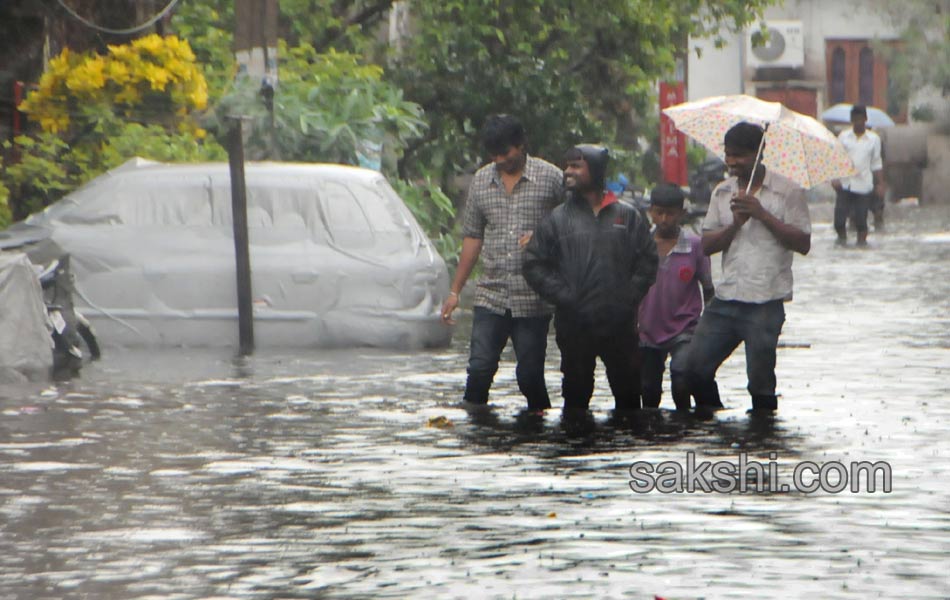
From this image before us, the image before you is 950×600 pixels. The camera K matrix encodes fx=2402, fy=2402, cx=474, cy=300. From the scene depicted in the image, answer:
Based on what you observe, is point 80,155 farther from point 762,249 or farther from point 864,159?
point 864,159

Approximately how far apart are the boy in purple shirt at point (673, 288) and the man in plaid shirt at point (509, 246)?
1.71 ft

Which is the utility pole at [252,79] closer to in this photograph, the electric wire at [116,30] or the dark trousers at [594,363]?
the electric wire at [116,30]

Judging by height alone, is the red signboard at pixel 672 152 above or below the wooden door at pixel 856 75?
below

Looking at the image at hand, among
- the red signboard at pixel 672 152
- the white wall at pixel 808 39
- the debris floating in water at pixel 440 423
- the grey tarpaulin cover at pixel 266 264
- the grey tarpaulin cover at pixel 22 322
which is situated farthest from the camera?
the white wall at pixel 808 39

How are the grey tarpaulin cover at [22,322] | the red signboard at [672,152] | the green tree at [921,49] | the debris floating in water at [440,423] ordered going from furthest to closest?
1. the green tree at [921,49]
2. the red signboard at [672,152]
3. the grey tarpaulin cover at [22,322]
4. the debris floating in water at [440,423]

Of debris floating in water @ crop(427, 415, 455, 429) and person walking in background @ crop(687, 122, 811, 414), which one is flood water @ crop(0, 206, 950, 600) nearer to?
debris floating in water @ crop(427, 415, 455, 429)

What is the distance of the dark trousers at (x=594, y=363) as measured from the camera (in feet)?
38.2

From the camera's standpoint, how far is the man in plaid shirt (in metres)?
12.2

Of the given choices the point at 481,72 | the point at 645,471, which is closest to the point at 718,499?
the point at 645,471

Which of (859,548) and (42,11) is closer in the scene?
(859,548)

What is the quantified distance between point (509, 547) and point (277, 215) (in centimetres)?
892

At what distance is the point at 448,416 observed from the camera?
1227cm

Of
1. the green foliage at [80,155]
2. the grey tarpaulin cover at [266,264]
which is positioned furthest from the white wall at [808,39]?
the grey tarpaulin cover at [266,264]

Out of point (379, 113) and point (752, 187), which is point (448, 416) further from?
point (379, 113)
